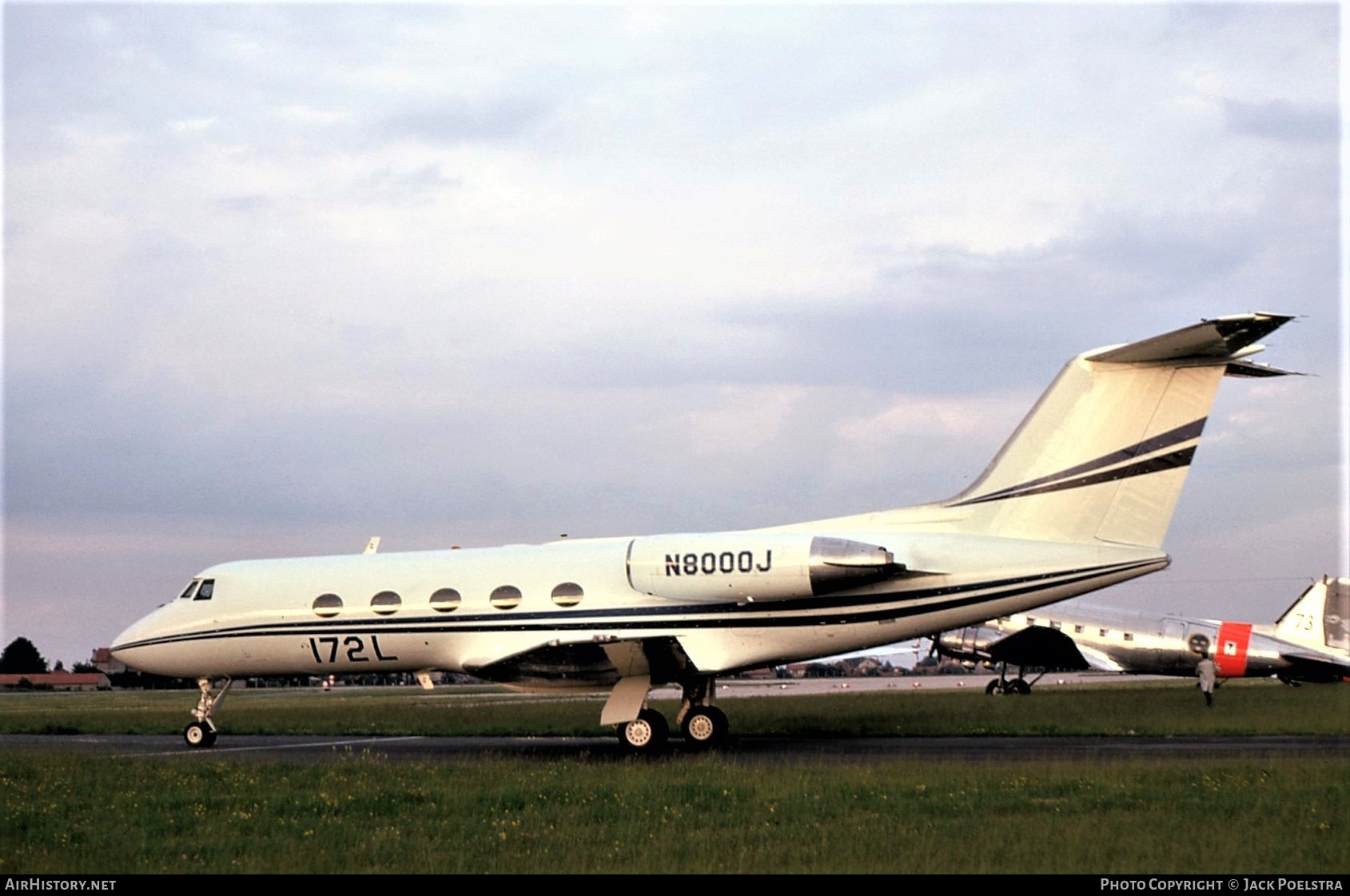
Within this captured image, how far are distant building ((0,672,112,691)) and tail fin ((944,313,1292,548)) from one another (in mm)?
55101

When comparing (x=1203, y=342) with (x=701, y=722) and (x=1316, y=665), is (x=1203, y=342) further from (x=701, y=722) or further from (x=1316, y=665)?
(x=1316, y=665)

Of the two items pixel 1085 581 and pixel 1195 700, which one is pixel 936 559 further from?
pixel 1195 700

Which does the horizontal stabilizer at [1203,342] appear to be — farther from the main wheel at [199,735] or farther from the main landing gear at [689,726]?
the main wheel at [199,735]

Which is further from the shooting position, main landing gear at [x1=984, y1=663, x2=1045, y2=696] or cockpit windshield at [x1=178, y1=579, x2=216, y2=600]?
main landing gear at [x1=984, y1=663, x2=1045, y2=696]

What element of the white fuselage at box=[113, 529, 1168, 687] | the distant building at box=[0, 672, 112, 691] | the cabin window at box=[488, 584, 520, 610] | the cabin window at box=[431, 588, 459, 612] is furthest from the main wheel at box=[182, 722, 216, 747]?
the distant building at box=[0, 672, 112, 691]

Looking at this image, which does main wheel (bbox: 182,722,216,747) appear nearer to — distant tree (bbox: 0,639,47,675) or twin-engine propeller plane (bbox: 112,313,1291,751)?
twin-engine propeller plane (bbox: 112,313,1291,751)

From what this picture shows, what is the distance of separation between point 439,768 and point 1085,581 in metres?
9.06

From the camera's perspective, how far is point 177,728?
2953cm

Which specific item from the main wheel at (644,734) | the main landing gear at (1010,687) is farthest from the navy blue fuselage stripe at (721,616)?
the main landing gear at (1010,687)

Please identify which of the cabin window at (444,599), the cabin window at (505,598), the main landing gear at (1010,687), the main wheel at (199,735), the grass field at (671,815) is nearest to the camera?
the grass field at (671,815)

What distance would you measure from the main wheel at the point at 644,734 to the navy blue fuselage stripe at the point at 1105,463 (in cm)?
590

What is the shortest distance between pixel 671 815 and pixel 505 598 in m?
9.02

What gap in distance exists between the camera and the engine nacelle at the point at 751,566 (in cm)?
1820

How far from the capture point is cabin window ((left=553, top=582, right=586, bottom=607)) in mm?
20172
